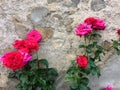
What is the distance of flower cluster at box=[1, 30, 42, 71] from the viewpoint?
2561 millimetres

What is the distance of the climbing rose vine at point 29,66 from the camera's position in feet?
8.48

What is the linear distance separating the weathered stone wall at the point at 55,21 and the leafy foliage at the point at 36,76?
87 millimetres

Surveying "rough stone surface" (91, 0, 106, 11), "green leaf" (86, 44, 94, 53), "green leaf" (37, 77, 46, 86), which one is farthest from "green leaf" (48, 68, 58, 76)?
"rough stone surface" (91, 0, 106, 11)

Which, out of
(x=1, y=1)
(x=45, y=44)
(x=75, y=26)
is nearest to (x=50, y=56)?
(x=45, y=44)

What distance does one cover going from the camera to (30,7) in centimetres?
305

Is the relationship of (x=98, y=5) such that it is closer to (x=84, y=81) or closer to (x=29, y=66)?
(x=84, y=81)

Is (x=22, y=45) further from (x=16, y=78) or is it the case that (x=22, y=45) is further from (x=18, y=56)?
(x=16, y=78)

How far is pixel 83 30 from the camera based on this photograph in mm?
2756

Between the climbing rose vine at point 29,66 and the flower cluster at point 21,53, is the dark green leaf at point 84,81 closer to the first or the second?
the climbing rose vine at point 29,66

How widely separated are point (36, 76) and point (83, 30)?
0.56 m

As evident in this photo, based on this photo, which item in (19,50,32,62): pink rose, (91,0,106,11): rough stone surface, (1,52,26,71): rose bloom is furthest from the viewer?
(91,0,106,11): rough stone surface

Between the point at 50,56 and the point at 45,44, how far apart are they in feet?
0.39

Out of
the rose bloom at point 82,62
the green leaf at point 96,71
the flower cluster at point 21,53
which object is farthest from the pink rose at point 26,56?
the green leaf at point 96,71

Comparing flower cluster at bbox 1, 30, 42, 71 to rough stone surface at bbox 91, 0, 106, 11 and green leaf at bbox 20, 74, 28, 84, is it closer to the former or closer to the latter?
green leaf at bbox 20, 74, 28, 84
